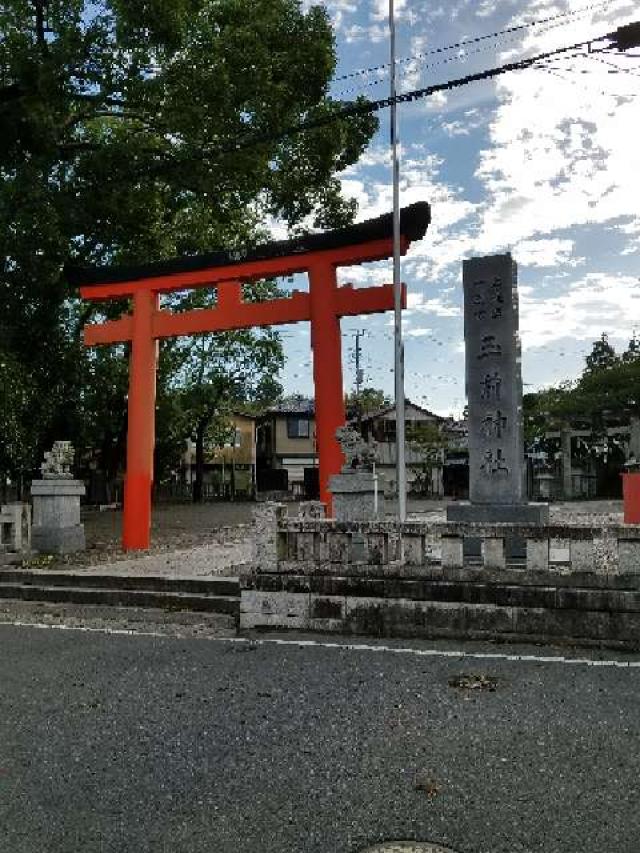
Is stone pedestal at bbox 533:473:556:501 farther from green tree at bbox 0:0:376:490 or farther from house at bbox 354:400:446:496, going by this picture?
green tree at bbox 0:0:376:490

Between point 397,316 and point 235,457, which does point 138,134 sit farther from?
point 235,457

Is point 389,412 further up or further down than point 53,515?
further up

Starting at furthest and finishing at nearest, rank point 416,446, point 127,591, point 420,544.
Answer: point 416,446, point 127,591, point 420,544

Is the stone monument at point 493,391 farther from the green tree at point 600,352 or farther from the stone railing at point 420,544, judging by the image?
the green tree at point 600,352

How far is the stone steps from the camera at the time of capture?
27.8ft

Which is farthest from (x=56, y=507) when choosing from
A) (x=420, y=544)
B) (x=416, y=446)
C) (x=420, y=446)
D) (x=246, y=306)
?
(x=416, y=446)

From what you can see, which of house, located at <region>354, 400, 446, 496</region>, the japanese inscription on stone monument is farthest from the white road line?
house, located at <region>354, 400, 446, 496</region>

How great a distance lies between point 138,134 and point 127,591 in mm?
12684

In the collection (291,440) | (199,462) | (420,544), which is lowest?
(420,544)

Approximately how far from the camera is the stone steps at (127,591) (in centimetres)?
848

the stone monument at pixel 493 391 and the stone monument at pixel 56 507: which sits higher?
the stone monument at pixel 493 391

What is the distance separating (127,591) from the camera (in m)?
9.02

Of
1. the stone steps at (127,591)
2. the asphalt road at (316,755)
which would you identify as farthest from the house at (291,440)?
the asphalt road at (316,755)

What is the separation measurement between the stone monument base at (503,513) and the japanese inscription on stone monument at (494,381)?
0.21 meters
